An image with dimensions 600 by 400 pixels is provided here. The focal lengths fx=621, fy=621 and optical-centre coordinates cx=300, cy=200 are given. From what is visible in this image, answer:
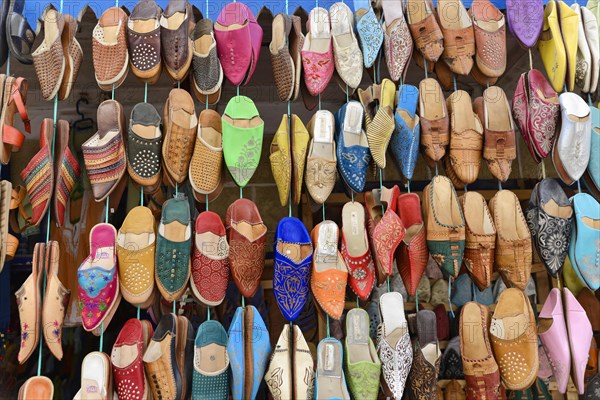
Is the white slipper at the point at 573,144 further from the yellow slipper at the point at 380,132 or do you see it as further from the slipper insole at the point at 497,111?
the yellow slipper at the point at 380,132

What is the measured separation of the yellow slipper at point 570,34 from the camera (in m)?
2.38

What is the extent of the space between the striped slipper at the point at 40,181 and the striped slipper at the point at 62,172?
0.09ft

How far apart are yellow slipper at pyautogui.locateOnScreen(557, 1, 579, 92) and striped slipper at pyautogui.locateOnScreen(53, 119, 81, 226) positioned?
1882 millimetres

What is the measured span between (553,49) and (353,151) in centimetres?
92

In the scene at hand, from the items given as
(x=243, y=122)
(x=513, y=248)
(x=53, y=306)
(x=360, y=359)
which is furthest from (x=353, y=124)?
(x=53, y=306)

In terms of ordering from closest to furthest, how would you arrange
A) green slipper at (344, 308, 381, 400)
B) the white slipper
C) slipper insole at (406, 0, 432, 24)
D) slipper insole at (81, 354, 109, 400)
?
slipper insole at (81, 354, 109, 400), green slipper at (344, 308, 381, 400), the white slipper, slipper insole at (406, 0, 432, 24)

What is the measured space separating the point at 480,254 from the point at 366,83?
1.35 metres

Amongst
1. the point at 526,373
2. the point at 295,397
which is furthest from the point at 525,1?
the point at 295,397

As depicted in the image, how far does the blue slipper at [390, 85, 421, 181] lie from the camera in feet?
7.42

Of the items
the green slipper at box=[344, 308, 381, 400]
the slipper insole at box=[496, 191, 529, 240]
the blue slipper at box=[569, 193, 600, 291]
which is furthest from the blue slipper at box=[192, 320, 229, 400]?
the blue slipper at box=[569, 193, 600, 291]

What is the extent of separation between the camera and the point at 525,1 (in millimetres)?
2451

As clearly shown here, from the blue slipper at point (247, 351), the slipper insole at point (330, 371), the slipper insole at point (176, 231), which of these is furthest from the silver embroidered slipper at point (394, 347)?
the slipper insole at point (176, 231)

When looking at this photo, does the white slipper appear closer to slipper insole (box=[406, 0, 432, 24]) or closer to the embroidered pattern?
slipper insole (box=[406, 0, 432, 24])

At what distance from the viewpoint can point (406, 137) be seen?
2264mm
